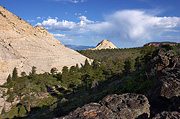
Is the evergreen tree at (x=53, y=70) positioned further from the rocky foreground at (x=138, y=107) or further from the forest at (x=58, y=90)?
the rocky foreground at (x=138, y=107)

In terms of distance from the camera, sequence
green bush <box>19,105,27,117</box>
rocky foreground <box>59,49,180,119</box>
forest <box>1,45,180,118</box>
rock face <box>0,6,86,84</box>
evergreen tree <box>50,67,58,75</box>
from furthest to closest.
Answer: evergreen tree <box>50,67,58,75</box>, rock face <box>0,6,86,84</box>, green bush <box>19,105,27,117</box>, forest <box>1,45,180,118</box>, rocky foreground <box>59,49,180,119</box>

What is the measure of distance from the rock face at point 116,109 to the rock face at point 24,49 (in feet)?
144

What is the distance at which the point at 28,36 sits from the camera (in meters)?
58.4

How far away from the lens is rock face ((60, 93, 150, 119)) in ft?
19.7

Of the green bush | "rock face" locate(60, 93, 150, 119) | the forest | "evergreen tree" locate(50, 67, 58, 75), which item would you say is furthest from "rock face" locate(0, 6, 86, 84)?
"rock face" locate(60, 93, 150, 119)

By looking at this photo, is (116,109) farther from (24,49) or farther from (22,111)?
(24,49)

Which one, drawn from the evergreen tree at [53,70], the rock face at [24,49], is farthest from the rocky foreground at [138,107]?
the evergreen tree at [53,70]

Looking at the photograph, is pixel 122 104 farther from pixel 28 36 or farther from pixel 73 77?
pixel 28 36

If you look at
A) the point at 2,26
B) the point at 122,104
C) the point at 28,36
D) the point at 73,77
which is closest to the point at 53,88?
the point at 73,77

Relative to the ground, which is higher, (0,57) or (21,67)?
(0,57)

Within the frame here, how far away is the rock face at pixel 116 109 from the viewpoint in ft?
19.7

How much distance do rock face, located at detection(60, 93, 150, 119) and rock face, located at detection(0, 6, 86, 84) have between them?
43826 mm

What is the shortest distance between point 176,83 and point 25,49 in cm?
5892

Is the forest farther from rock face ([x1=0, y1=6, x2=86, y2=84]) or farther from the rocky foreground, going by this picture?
the rocky foreground
